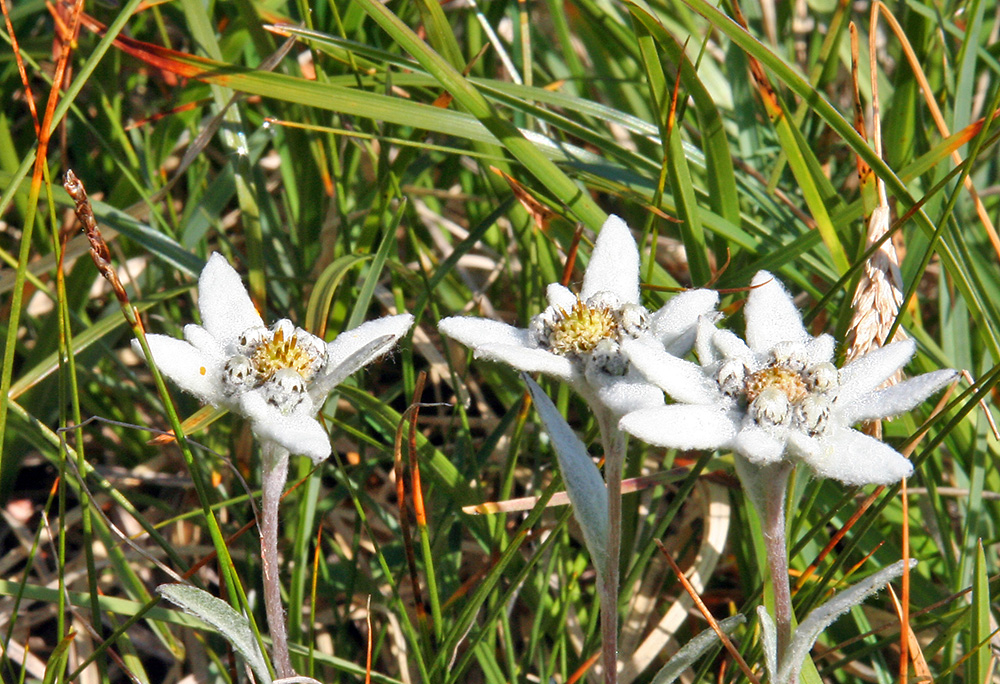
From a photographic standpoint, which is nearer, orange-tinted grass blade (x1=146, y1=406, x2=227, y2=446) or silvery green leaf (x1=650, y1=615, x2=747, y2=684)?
silvery green leaf (x1=650, y1=615, x2=747, y2=684)

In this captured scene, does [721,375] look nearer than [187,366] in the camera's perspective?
Yes

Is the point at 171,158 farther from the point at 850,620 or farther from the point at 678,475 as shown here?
the point at 850,620

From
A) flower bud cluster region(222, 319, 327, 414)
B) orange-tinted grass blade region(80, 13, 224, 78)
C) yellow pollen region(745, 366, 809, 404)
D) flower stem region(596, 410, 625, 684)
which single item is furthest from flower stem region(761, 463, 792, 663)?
orange-tinted grass blade region(80, 13, 224, 78)

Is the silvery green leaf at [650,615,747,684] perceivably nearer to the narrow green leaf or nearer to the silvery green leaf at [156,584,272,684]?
the narrow green leaf

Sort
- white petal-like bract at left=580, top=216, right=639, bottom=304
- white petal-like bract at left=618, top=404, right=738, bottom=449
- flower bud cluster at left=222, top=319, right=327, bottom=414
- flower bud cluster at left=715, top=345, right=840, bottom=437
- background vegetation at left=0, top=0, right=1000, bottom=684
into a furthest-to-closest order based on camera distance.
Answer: background vegetation at left=0, top=0, right=1000, bottom=684 < white petal-like bract at left=580, top=216, right=639, bottom=304 < flower bud cluster at left=222, top=319, right=327, bottom=414 < flower bud cluster at left=715, top=345, right=840, bottom=437 < white petal-like bract at left=618, top=404, right=738, bottom=449

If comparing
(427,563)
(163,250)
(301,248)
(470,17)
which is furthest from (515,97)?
(427,563)

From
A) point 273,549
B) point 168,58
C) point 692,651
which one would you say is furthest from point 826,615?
point 168,58

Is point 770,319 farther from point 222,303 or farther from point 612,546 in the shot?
point 222,303
